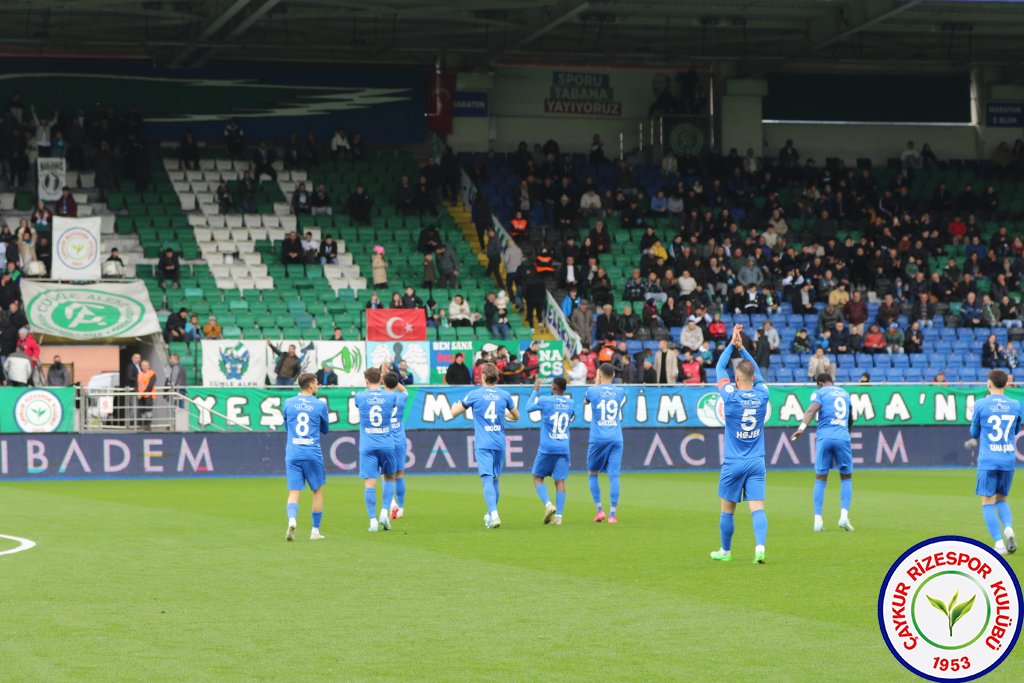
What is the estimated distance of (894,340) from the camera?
128 ft

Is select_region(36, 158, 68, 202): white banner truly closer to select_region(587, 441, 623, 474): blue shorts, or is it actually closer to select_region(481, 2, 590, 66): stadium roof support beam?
select_region(481, 2, 590, 66): stadium roof support beam

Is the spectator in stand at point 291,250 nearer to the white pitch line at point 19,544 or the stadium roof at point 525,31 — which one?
the stadium roof at point 525,31

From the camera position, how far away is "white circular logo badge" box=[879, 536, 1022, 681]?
16.4 feet

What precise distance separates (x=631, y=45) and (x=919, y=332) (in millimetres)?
14441

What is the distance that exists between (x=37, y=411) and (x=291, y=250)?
11.2m

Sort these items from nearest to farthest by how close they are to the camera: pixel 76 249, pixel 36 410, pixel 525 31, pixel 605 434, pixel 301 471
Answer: pixel 301 471 → pixel 605 434 → pixel 36 410 → pixel 76 249 → pixel 525 31

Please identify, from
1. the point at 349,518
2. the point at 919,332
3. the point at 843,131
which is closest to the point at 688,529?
the point at 349,518

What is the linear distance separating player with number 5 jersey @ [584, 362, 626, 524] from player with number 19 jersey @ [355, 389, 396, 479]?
2711 mm

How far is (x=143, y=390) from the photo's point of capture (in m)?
32.0

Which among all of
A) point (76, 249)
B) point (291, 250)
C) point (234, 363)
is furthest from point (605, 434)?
point (291, 250)

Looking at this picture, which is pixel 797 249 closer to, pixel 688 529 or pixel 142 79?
pixel 142 79

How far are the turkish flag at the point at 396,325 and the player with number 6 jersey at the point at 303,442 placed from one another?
63.2 ft

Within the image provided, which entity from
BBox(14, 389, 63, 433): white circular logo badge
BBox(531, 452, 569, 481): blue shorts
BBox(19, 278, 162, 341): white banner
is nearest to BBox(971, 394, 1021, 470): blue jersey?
BBox(531, 452, 569, 481): blue shorts

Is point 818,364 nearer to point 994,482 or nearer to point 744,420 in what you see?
point 994,482
